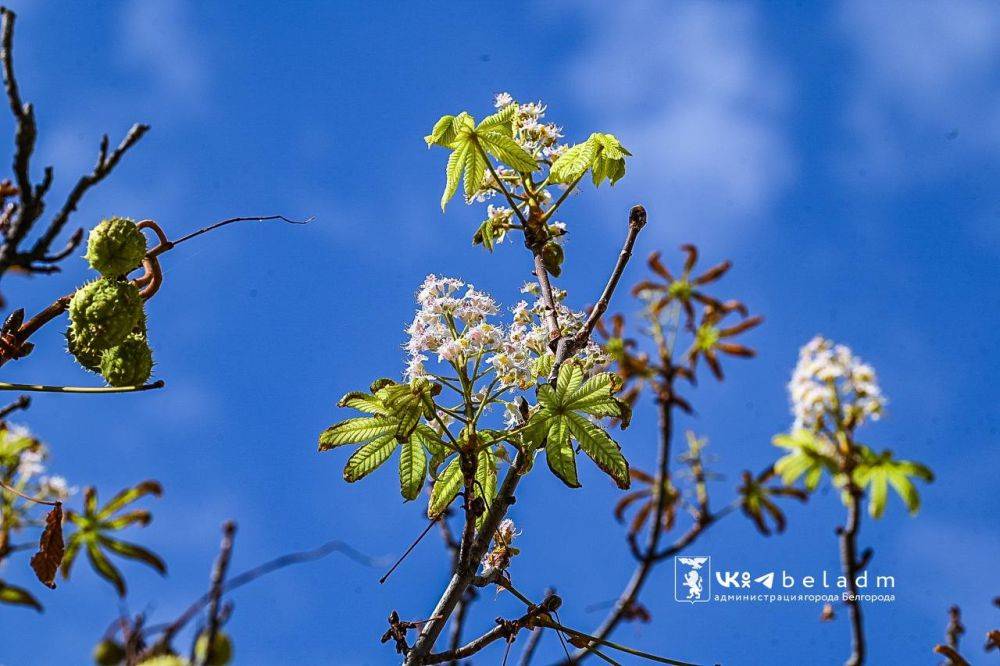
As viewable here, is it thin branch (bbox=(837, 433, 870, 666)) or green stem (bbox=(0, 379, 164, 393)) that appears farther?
green stem (bbox=(0, 379, 164, 393))

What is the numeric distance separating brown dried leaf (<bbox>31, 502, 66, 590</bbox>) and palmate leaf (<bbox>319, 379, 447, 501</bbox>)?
797mm

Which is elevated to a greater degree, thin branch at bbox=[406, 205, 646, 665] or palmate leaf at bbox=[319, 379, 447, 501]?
palmate leaf at bbox=[319, 379, 447, 501]

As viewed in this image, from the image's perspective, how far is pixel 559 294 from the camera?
3.41 meters

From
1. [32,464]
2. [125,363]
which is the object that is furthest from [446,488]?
[32,464]

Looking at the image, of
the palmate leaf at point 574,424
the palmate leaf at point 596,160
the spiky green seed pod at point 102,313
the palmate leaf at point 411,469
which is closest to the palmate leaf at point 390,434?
the palmate leaf at point 411,469

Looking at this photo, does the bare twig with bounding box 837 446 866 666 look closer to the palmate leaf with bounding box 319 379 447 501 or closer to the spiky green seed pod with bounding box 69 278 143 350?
the palmate leaf with bounding box 319 379 447 501

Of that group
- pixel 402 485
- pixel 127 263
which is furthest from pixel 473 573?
pixel 127 263

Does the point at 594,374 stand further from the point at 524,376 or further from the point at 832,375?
the point at 832,375

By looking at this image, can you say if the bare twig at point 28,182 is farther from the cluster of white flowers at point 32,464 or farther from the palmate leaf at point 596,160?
the cluster of white flowers at point 32,464

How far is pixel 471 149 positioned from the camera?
3514mm

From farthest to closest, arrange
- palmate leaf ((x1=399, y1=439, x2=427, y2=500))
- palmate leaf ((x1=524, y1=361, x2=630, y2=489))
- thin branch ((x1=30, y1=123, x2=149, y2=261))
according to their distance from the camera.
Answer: palmate leaf ((x1=399, y1=439, x2=427, y2=500)) → palmate leaf ((x1=524, y1=361, x2=630, y2=489)) → thin branch ((x1=30, y1=123, x2=149, y2=261))

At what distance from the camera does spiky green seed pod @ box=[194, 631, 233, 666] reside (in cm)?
118

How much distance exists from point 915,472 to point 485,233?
6.59 feet

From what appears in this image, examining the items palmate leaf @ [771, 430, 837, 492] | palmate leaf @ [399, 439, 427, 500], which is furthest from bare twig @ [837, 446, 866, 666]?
palmate leaf @ [399, 439, 427, 500]
